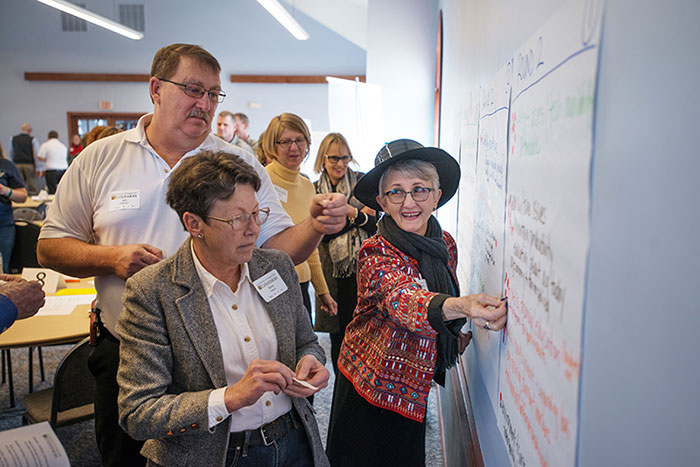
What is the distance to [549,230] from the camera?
88cm

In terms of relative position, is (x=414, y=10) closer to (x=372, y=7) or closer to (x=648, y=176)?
(x=372, y=7)

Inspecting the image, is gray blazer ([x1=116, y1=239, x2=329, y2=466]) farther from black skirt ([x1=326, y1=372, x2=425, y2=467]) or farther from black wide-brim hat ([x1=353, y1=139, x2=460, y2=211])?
black wide-brim hat ([x1=353, y1=139, x2=460, y2=211])

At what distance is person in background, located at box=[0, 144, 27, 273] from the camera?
4516 millimetres

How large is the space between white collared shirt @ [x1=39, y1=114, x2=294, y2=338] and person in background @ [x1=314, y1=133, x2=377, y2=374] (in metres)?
1.42

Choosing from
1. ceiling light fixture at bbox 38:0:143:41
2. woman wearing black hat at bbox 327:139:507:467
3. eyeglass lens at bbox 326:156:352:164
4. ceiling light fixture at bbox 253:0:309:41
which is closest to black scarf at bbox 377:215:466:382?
woman wearing black hat at bbox 327:139:507:467

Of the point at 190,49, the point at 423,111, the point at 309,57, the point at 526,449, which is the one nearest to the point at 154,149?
the point at 190,49

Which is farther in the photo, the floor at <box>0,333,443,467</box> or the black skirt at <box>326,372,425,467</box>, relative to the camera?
the floor at <box>0,333,443,467</box>

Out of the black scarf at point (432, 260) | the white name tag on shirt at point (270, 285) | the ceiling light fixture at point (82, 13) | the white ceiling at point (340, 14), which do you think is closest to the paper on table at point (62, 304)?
the white name tag on shirt at point (270, 285)

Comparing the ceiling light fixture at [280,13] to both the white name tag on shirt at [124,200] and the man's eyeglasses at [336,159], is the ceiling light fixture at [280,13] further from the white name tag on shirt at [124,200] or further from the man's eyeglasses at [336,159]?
the white name tag on shirt at [124,200]

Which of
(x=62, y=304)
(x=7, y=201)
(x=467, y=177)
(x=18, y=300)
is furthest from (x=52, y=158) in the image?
(x=467, y=177)

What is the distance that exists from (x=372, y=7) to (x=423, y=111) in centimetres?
119

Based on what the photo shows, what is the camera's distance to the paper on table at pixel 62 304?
→ 275 centimetres

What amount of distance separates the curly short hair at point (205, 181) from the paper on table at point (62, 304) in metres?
1.62

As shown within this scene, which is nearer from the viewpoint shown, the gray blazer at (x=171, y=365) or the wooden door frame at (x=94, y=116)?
the gray blazer at (x=171, y=365)
